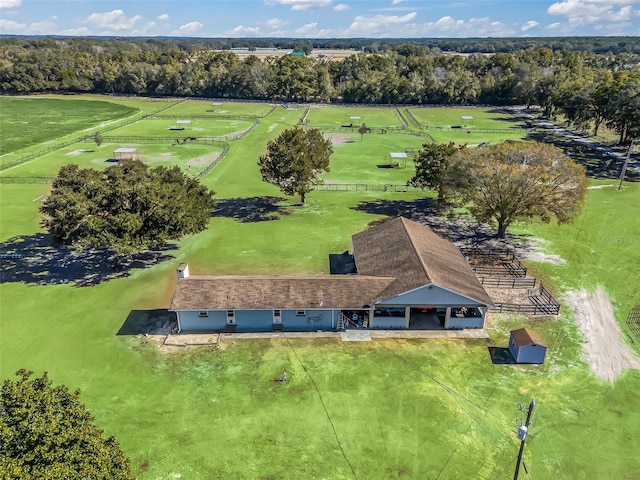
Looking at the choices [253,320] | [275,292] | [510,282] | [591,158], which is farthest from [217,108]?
[510,282]

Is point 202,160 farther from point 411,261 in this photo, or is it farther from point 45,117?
point 45,117

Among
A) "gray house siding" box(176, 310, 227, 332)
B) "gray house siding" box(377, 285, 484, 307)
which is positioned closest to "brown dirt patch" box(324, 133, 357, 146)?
"gray house siding" box(377, 285, 484, 307)

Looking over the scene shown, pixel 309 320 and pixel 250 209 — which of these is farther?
pixel 250 209

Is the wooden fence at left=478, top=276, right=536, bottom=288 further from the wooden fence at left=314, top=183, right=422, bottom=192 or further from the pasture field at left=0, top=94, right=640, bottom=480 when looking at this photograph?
the wooden fence at left=314, top=183, right=422, bottom=192

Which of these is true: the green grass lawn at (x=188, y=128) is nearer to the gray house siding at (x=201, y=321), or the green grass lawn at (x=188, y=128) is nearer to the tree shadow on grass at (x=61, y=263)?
the tree shadow on grass at (x=61, y=263)

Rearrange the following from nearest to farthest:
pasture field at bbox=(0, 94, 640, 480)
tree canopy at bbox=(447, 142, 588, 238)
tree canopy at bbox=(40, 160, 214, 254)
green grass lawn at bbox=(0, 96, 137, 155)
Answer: pasture field at bbox=(0, 94, 640, 480)
tree canopy at bbox=(40, 160, 214, 254)
tree canopy at bbox=(447, 142, 588, 238)
green grass lawn at bbox=(0, 96, 137, 155)

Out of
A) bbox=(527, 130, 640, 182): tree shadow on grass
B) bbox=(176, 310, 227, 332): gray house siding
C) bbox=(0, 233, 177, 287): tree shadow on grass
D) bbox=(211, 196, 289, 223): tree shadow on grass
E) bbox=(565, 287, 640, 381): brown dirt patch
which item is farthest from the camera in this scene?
bbox=(527, 130, 640, 182): tree shadow on grass

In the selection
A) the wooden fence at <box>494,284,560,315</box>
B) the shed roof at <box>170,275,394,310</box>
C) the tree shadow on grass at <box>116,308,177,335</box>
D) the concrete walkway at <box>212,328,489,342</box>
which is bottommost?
the concrete walkway at <box>212,328,489,342</box>
